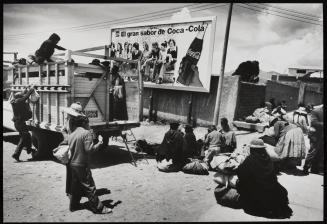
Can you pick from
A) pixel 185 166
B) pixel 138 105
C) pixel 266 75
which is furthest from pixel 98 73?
pixel 266 75

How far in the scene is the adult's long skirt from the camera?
664cm

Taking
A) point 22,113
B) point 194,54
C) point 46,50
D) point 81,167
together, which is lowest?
point 81,167

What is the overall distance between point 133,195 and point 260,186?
224 cm

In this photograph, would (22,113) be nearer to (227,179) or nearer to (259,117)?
(227,179)

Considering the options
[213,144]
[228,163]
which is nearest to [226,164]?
[228,163]

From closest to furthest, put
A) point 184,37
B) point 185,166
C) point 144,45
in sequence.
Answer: point 185,166, point 184,37, point 144,45

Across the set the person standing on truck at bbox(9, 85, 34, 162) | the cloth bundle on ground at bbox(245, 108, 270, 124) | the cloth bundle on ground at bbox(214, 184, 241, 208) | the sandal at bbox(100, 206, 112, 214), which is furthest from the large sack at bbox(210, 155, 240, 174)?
the cloth bundle on ground at bbox(245, 108, 270, 124)

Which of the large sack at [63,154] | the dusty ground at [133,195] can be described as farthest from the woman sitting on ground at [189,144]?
the large sack at [63,154]

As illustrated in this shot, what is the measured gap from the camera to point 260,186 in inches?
176

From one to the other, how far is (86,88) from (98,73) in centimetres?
52

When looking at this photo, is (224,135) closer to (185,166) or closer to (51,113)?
(185,166)

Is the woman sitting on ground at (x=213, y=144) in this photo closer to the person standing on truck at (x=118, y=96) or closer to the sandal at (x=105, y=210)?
the person standing on truck at (x=118, y=96)

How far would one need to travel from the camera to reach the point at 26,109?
304 inches

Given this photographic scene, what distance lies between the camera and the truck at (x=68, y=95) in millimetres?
6859
